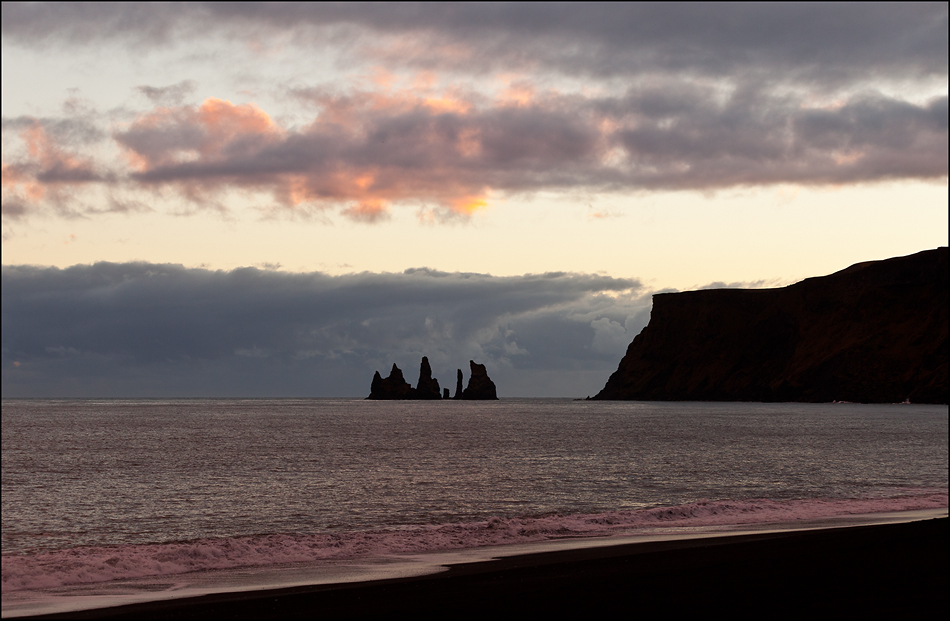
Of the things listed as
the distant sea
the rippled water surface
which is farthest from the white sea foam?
the rippled water surface

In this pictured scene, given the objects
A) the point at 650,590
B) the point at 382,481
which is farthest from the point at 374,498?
the point at 650,590

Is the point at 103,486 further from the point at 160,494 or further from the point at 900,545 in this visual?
the point at 900,545

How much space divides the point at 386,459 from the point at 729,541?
38.0m

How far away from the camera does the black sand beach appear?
13242mm

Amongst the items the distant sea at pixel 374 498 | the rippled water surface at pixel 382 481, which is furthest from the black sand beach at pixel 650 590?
the rippled water surface at pixel 382 481

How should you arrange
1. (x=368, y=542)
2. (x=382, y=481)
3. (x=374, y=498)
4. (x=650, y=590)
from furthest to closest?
1. (x=382, y=481)
2. (x=374, y=498)
3. (x=368, y=542)
4. (x=650, y=590)

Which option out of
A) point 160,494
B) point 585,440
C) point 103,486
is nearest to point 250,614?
point 160,494

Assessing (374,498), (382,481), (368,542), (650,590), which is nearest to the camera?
(650,590)

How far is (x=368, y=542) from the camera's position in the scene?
2339 cm

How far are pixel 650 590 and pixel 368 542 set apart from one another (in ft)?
36.6

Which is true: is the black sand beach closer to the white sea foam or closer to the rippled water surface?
the white sea foam

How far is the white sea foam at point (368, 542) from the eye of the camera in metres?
19.3

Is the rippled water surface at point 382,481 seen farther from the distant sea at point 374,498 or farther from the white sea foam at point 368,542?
the white sea foam at point 368,542

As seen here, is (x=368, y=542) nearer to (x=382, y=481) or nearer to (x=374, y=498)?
(x=374, y=498)
